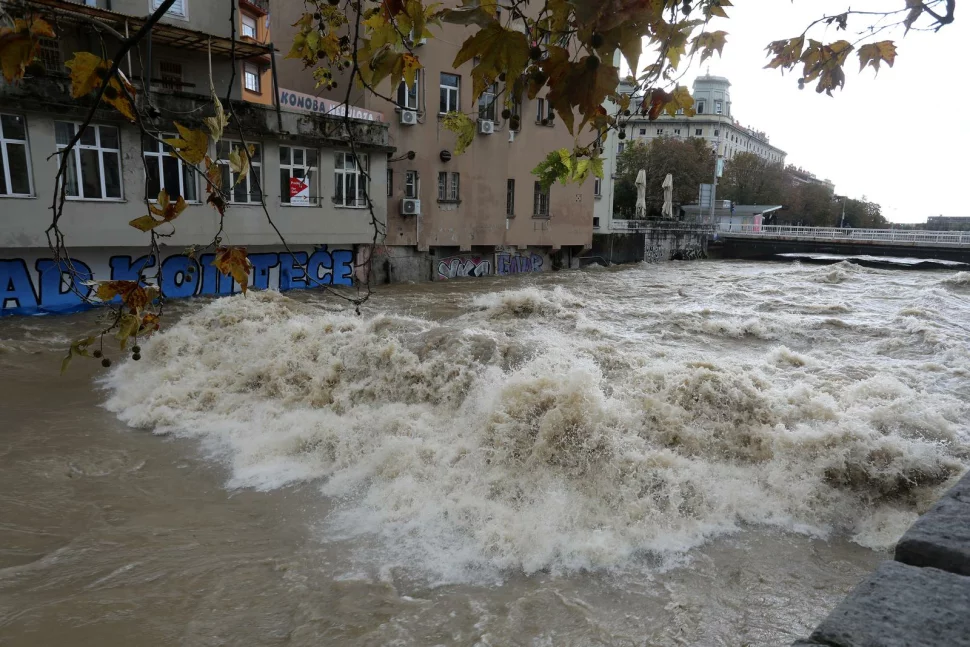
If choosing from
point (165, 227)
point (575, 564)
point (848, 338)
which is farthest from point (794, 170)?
point (575, 564)

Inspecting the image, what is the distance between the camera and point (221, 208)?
2221mm

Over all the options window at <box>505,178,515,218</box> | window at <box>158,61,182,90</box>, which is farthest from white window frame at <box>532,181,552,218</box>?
window at <box>158,61,182,90</box>

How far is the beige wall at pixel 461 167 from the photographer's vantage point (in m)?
22.5

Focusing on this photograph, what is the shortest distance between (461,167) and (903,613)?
24.1 meters

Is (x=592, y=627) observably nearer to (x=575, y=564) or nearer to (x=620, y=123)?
(x=575, y=564)

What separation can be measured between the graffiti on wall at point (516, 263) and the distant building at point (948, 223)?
64.4 m

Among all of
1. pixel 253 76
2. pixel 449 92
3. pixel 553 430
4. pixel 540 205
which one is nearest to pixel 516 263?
pixel 540 205

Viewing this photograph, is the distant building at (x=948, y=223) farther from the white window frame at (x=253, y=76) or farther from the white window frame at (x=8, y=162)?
the white window frame at (x=8, y=162)

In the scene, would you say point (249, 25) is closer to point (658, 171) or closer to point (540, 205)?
point (540, 205)

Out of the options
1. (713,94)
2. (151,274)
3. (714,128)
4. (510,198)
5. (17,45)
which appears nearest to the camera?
(17,45)

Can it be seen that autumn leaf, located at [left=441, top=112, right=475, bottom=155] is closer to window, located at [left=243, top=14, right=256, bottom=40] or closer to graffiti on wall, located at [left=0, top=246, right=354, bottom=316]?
graffiti on wall, located at [left=0, top=246, right=354, bottom=316]

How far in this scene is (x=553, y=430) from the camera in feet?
21.8

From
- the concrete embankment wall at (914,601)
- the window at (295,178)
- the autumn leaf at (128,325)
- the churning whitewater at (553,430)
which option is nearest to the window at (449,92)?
the window at (295,178)

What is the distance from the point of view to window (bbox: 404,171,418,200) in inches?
906
